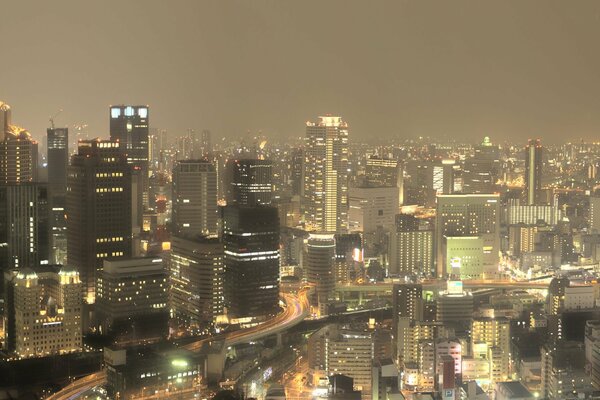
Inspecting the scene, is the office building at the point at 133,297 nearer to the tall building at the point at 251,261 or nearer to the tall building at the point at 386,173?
the tall building at the point at 251,261

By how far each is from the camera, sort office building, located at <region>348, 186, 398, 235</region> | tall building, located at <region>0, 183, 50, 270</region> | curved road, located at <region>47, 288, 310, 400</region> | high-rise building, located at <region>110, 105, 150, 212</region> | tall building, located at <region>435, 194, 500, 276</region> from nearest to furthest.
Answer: curved road, located at <region>47, 288, 310, 400</region>
tall building, located at <region>0, 183, 50, 270</region>
high-rise building, located at <region>110, 105, 150, 212</region>
tall building, located at <region>435, 194, 500, 276</region>
office building, located at <region>348, 186, 398, 235</region>

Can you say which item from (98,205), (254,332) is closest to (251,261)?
(254,332)

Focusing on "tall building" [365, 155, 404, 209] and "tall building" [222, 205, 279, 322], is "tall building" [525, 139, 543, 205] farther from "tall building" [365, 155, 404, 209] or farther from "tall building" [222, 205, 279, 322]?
"tall building" [222, 205, 279, 322]

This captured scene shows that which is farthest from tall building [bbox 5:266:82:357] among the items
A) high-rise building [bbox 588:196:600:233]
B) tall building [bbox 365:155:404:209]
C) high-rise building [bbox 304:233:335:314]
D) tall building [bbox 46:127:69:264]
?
high-rise building [bbox 588:196:600:233]

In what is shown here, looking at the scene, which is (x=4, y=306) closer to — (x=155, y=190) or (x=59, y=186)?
(x=59, y=186)

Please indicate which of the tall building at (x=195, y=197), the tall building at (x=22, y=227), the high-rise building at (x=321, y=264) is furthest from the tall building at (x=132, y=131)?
the high-rise building at (x=321, y=264)
